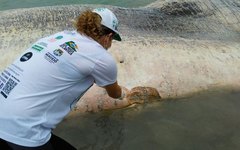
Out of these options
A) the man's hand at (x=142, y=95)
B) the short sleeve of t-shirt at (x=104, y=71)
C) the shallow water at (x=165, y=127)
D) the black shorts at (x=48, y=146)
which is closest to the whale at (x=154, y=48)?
the man's hand at (x=142, y=95)

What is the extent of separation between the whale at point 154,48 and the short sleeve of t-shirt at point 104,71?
75.2 inches

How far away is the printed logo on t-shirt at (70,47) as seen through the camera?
3039 mm

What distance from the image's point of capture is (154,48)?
5770mm

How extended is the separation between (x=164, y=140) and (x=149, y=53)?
1.37m

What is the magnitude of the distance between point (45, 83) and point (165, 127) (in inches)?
88.9

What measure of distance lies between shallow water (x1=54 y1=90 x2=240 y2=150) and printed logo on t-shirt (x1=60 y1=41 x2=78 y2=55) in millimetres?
1687

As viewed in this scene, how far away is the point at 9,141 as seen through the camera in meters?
2.97

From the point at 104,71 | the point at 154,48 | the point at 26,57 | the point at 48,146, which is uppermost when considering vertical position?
the point at 26,57

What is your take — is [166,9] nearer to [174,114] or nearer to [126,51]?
[126,51]

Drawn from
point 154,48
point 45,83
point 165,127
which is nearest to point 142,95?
point 165,127

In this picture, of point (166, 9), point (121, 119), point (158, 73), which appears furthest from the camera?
point (166, 9)

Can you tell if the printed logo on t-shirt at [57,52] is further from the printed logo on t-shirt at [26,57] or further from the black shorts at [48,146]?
the black shorts at [48,146]

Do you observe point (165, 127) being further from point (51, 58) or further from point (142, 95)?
point (51, 58)

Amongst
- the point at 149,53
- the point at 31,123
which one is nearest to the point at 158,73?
the point at 149,53
